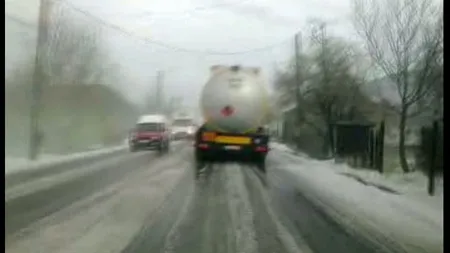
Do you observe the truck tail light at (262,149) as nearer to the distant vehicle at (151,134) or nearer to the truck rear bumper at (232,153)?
the truck rear bumper at (232,153)

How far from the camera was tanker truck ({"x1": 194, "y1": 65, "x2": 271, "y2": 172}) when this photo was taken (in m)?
3.24

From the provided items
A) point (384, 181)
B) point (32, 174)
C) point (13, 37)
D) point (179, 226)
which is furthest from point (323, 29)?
point (32, 174)

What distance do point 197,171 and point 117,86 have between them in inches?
22.1

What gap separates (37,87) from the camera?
377 cm

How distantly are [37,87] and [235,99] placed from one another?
110 centimetres

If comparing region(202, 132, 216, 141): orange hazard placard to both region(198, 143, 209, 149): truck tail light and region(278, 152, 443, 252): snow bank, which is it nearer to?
region(198, 143, 209, 149): truck tail light

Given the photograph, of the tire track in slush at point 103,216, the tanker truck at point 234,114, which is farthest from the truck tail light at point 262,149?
the tire track in slush at point 103,216

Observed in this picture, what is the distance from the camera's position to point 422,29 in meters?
2.82

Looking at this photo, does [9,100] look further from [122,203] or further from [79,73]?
[122,203]

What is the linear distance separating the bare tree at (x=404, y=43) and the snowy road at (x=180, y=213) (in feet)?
2.33

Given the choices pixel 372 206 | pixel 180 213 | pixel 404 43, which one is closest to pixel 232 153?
pixel 180 213

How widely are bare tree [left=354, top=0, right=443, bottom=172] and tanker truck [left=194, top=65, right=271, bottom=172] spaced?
20.5 inches

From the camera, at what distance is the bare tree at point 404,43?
2742 mm

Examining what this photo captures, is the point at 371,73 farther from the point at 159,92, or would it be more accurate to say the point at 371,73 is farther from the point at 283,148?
the point at 159,92
